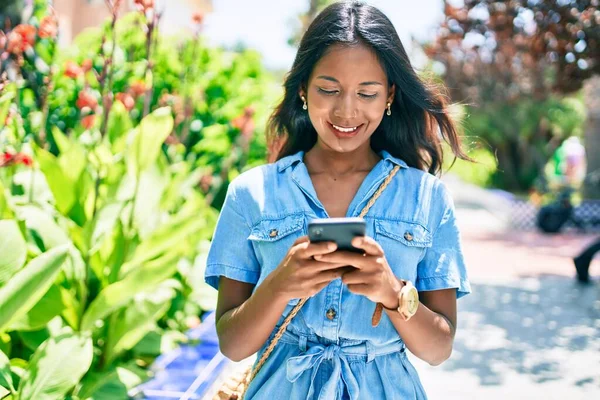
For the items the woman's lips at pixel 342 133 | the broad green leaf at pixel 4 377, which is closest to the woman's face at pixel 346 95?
the woman's lips at pixel 342 133

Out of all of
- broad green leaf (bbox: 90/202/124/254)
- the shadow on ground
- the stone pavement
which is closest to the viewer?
broad green leaf (bbox: 90/202/124/254)

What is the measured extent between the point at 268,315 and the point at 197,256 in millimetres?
2951

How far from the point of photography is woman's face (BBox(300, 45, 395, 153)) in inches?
67.2

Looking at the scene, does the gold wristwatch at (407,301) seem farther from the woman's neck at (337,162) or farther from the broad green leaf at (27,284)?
the broad green leaf at (27,284)

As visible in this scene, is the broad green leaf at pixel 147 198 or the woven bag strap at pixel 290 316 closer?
the woven bag strap at pixel 290 316

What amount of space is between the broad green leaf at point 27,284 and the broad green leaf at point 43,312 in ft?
1.28

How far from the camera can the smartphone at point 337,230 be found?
1312mm

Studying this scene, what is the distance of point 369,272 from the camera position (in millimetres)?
1407

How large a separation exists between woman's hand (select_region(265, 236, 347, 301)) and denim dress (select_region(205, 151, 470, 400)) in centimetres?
18

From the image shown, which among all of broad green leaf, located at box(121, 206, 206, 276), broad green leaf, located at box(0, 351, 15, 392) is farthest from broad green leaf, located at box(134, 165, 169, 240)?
broad green leaf, located at box(0, 351, 15, 392)

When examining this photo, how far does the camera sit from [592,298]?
7520 millimetres

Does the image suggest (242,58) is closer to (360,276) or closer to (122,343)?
(122,343)

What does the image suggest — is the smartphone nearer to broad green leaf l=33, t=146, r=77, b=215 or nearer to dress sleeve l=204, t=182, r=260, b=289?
dress sleeve l=204, t=182, r=260, b=289

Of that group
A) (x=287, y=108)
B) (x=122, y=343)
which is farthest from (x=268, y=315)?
(x=122, y=343)
